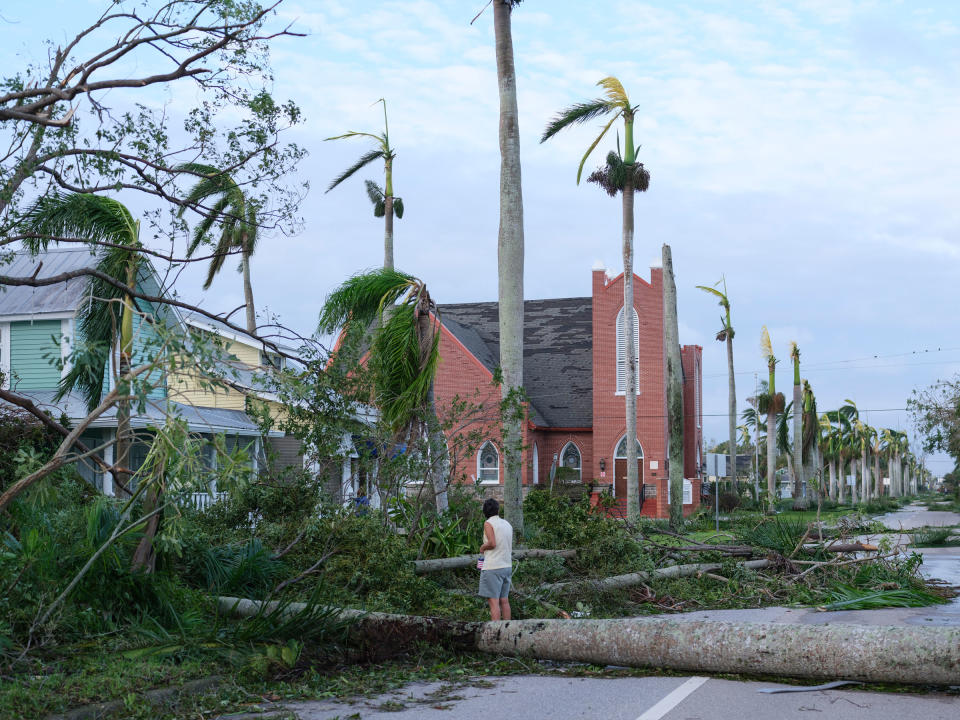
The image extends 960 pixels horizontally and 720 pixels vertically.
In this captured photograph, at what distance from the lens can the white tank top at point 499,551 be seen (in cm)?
1075

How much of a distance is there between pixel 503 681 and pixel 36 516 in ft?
16.9

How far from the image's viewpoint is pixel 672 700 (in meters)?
7.44

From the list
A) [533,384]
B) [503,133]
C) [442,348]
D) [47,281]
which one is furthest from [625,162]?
[47,281]

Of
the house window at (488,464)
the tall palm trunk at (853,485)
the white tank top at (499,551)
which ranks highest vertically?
the house window at (488,464)

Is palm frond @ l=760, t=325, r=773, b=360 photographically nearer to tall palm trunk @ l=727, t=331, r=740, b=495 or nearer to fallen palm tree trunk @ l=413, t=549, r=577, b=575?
tall palm trunk @ l=727, t=331, r=740, b=495

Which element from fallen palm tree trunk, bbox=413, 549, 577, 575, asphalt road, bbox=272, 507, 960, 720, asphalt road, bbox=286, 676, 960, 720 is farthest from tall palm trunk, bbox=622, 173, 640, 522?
asphalt road, bbox=286, 676, 960, 720

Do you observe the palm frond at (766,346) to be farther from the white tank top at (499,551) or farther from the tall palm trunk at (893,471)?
the tall palm trunk at (893,471)

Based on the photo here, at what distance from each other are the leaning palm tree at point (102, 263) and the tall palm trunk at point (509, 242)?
6.48m

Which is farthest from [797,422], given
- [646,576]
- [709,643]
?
[709,643]

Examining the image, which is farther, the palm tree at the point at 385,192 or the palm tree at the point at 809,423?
the palm tree at the point at 809,423

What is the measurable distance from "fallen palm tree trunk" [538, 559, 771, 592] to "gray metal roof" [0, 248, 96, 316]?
1457cm

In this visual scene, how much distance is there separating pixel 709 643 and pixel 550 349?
38612 mm

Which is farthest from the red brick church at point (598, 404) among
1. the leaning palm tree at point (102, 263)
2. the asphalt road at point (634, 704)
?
the asphalt road at point (634, 704)

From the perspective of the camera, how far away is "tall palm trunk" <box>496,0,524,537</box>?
17453 millimetres
